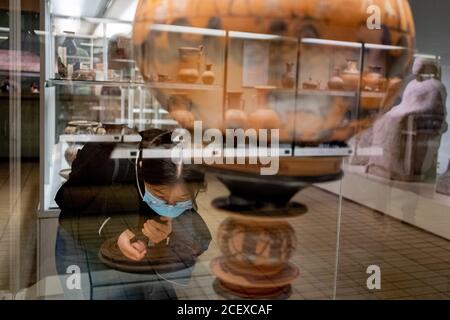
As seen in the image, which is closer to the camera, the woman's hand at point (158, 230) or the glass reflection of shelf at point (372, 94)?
the glass reflection of shelf at point (372, 94)

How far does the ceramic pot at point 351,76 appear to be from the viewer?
210 millimetres

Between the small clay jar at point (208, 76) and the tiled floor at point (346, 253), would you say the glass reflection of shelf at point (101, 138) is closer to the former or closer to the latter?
the tiled floor at point (346, 253)

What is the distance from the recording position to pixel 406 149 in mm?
693

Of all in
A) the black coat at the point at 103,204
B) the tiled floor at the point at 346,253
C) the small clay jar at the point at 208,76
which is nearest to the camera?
the small clay jar at the point at 208,76

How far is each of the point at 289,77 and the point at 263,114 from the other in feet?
0.07

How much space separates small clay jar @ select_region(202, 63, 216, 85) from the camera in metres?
0.20

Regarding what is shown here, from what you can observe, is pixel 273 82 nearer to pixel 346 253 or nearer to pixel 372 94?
pixel 372 94

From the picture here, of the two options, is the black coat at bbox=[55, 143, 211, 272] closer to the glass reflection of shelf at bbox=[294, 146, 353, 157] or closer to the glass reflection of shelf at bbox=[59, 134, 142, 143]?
the glass reflection of shelf at bbox=[59, 134, 142, 143]

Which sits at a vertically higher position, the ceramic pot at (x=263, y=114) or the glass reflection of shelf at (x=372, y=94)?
the glass reflection of shelf at (x=372, y=94)

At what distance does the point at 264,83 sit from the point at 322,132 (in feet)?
0.12

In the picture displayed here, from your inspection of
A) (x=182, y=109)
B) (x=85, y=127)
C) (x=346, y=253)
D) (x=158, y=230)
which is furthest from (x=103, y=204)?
(x=182, y=109)

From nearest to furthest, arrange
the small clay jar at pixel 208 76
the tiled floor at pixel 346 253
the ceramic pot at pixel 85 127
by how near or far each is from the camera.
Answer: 1. the small clay jar at pixel 208 76
2. the tiled floor at pixel 346 253
3. the ceramic pot at pixel 85 127

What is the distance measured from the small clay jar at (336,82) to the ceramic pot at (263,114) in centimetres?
3

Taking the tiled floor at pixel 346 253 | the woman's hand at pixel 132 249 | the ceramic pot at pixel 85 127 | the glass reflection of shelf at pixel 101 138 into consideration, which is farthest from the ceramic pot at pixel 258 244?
the ceramic pot at pixel 85 127
